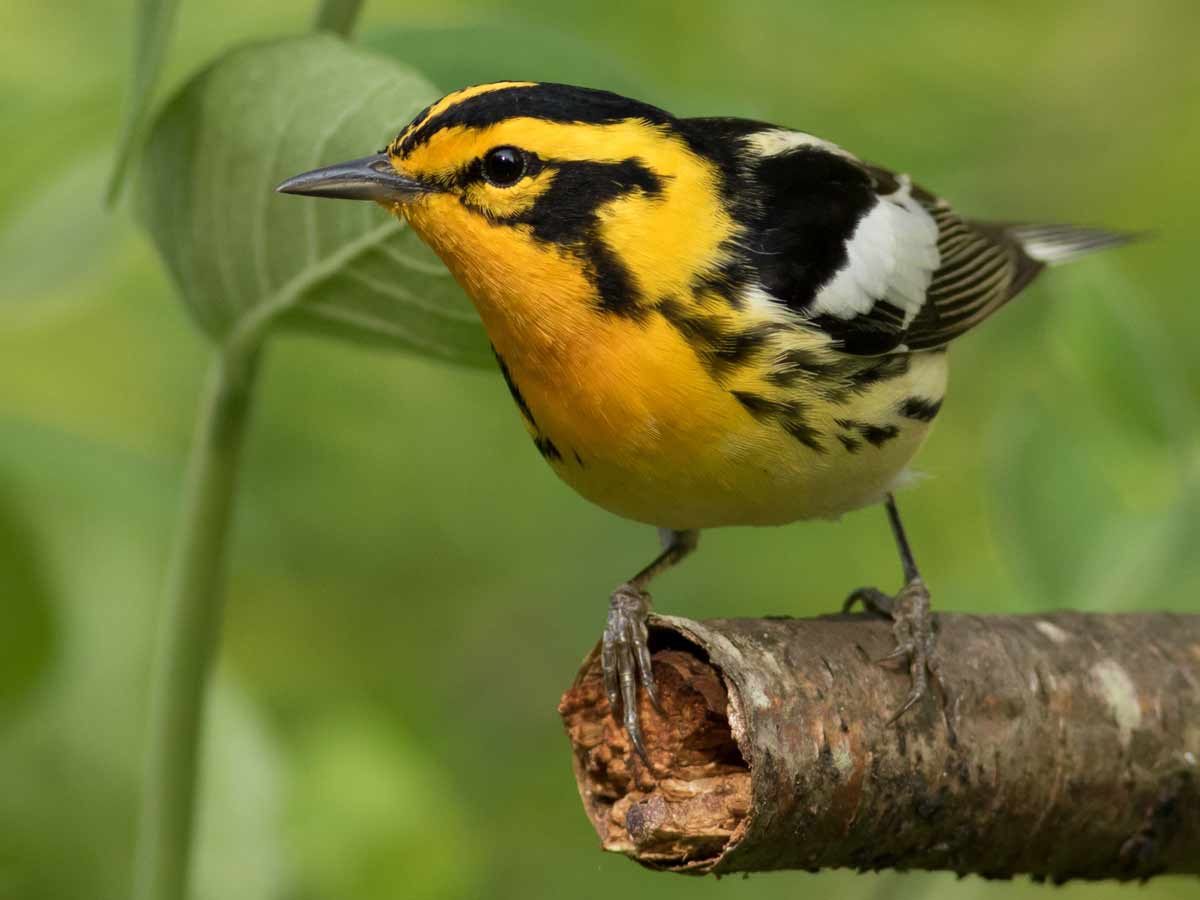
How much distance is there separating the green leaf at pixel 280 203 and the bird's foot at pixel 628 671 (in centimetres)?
76

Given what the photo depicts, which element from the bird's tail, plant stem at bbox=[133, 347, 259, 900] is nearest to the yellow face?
plant stem at bbox=[133, 347, 259, 900]

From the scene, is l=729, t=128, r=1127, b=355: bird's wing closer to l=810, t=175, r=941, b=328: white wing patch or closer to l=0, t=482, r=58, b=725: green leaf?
l=810, t=175, r=941, b=328: white wing patch

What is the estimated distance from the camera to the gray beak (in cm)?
275

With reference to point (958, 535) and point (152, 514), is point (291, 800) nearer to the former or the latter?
point (152, 514)

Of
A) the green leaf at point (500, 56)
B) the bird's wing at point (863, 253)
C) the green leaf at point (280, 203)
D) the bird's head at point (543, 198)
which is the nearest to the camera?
the green leaf at point (280, 203)

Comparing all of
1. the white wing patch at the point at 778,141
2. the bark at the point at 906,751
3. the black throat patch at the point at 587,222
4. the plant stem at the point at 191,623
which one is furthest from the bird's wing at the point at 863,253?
the plant stem at the point at 191,623

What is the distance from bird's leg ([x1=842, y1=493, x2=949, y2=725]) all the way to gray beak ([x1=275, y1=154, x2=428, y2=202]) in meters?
1.26

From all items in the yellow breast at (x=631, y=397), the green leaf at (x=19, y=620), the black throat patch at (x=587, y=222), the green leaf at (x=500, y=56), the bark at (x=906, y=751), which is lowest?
the green leaf at (x=19, y=620)

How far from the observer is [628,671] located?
2535 mm

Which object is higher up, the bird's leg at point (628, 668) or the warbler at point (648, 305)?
the warbler at point (648, 305)

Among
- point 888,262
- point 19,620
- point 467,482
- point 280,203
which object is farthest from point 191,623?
point 467,482

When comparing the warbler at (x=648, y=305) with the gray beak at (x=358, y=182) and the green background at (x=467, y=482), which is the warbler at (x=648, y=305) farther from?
the green background at (x=467, y=482)

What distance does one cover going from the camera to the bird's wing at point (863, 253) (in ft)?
10.6

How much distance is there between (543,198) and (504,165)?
0.34 feet
